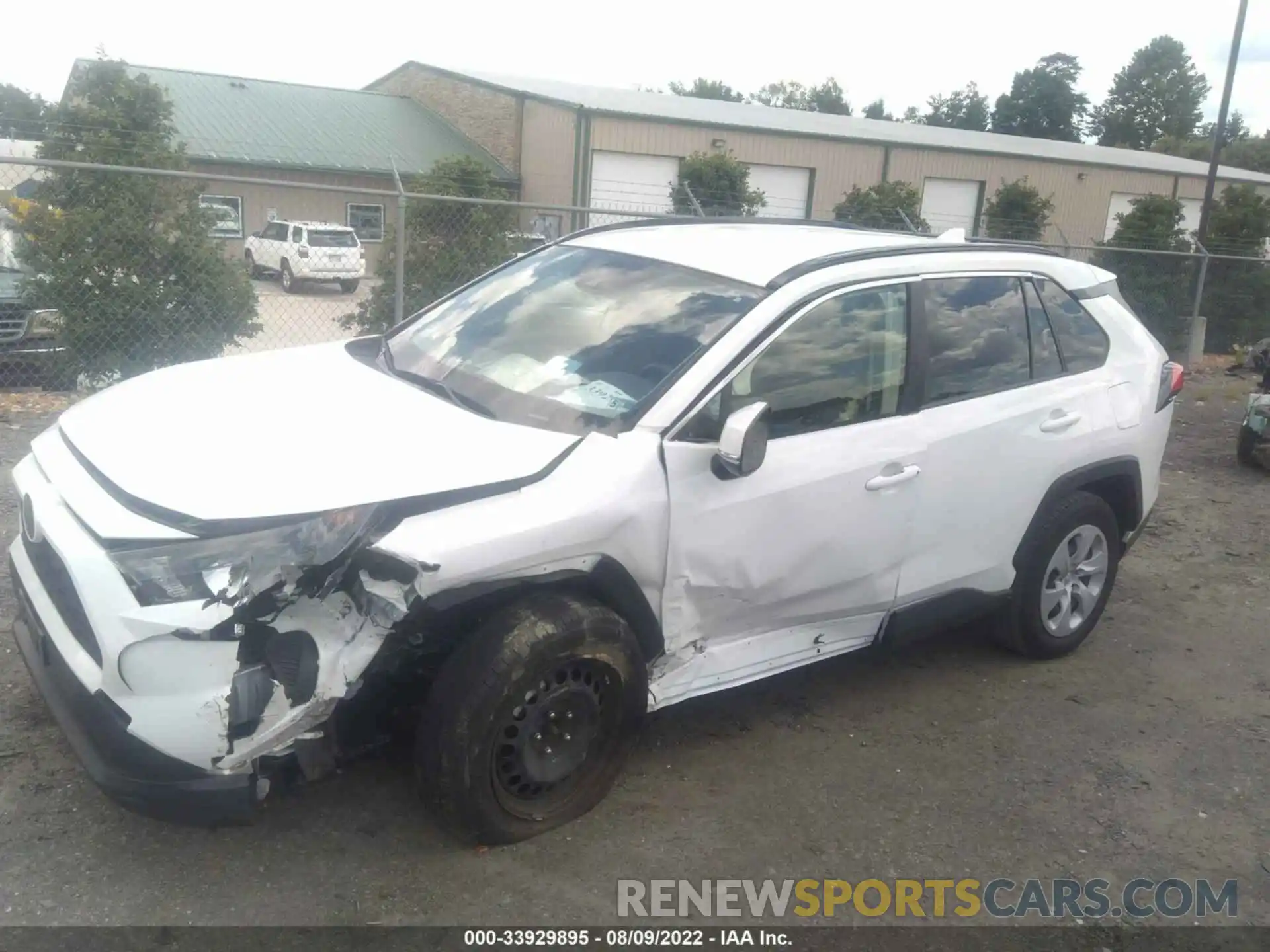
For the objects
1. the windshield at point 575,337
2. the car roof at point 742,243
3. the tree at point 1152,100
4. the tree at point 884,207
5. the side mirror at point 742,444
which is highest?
the tree at point 1152,100

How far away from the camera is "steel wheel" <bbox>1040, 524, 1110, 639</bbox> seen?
4.67 metres

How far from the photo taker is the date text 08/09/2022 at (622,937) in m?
2.84

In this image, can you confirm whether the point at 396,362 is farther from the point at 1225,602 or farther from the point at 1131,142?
the point at 1131,142

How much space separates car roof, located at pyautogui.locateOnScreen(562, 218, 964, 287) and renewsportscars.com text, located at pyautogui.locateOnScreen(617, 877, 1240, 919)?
6.51 feet

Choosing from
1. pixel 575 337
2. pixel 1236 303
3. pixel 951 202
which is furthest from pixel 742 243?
pixel 951 202

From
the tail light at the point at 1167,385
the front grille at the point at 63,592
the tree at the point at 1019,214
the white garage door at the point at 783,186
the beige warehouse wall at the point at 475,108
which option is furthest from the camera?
the beige warehouse wall at the point at 475,108

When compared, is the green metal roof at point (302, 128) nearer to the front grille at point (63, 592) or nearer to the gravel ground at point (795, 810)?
the gravel ground at point (795, 810)

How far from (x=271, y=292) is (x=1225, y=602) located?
8.63 metres

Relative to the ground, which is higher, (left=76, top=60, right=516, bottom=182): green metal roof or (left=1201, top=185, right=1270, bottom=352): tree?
(left=76, top=60, right=516, bottom=182): green metal roof

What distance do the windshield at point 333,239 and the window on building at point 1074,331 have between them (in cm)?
1713

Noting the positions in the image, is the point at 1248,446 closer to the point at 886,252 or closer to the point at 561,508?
Result: the point at 886,252

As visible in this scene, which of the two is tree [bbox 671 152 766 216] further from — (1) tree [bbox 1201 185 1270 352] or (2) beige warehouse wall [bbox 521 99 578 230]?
(1) tree [bbox 1201 185 1270 352]

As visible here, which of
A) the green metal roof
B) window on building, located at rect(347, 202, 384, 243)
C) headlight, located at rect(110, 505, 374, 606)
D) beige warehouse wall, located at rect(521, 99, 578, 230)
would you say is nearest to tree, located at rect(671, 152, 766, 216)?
beige warehouse wall, located at rect(521, 99, 578, 230)

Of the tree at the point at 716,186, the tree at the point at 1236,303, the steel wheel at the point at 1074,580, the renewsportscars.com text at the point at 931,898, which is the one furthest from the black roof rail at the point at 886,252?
the tree at the point at 716,186
